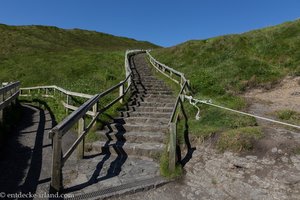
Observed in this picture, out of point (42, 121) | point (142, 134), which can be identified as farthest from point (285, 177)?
point (42, 121)

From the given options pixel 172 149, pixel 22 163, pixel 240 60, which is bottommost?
pixel 22 163

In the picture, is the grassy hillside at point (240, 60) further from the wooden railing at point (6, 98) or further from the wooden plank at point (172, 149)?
the wooden plank at point (172, 149)

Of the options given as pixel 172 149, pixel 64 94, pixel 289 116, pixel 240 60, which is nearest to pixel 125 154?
pixel 172 149

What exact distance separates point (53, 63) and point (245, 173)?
35.8 m

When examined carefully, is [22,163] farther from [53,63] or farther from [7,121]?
[53,63]

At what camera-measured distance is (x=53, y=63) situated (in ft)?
131

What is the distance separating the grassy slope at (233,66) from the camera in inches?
431

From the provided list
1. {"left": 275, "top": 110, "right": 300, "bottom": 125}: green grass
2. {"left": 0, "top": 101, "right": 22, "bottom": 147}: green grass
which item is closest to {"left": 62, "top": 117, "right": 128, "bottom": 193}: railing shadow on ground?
{"left": 0, "top": 101, "right": 22, "bottom": 147}: green grass

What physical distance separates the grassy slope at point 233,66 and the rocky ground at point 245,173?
4.52 feet

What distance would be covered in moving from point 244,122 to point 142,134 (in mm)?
3175

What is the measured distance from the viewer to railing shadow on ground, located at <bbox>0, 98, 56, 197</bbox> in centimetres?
702

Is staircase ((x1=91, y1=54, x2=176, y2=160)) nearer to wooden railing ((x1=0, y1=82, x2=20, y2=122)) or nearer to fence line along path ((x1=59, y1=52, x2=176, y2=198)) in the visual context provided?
fence line along path ((x1=59, y1=52, x2=176, y2=198))

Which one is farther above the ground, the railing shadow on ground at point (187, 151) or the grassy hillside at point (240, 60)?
the grassy hillside at point (240, 60)

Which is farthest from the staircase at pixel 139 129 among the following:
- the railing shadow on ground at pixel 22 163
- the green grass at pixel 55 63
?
the green grass at pixel 55 63
